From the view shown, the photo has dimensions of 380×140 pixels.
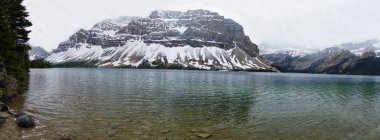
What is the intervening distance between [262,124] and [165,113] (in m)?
11.3

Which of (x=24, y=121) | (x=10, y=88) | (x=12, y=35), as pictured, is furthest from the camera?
(x=12, y=35)

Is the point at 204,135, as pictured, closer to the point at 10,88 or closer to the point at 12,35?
the point at 10,88

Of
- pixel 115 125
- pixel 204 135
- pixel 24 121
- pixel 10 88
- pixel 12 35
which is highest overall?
pixel 12 35

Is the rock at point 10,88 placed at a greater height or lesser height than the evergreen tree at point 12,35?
lesser

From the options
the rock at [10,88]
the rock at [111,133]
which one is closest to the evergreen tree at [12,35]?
the rock at [10,88]

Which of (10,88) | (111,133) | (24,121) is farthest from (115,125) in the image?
(10,88)

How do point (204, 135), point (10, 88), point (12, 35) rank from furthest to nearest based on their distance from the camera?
point (12, 35) < point (10, 88) < point (204, 135)

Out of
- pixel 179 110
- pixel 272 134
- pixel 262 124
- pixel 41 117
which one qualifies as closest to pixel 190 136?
pixel 272 134

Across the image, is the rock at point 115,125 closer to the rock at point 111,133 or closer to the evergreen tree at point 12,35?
the rock at point 111,133

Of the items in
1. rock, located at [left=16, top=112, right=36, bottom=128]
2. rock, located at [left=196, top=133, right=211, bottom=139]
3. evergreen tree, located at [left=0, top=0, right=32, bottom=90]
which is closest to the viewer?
rock, located at [left=16, top=112, right=36, bottom=128]

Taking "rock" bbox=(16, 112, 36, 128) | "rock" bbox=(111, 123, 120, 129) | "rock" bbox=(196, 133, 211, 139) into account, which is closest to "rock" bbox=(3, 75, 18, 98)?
"rock" bbox=(16, 112, 36, 128)

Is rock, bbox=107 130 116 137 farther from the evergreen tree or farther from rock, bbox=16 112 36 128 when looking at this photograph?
the evergreen tree

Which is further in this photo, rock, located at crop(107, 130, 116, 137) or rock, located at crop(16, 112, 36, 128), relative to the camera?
rock, located at crop(16, 112, 36, 128)

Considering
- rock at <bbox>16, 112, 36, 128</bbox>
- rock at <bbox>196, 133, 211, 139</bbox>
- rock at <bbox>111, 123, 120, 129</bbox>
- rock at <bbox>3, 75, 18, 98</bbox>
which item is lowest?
rock at <bbox>196, 133, 211, 139</bbox>
